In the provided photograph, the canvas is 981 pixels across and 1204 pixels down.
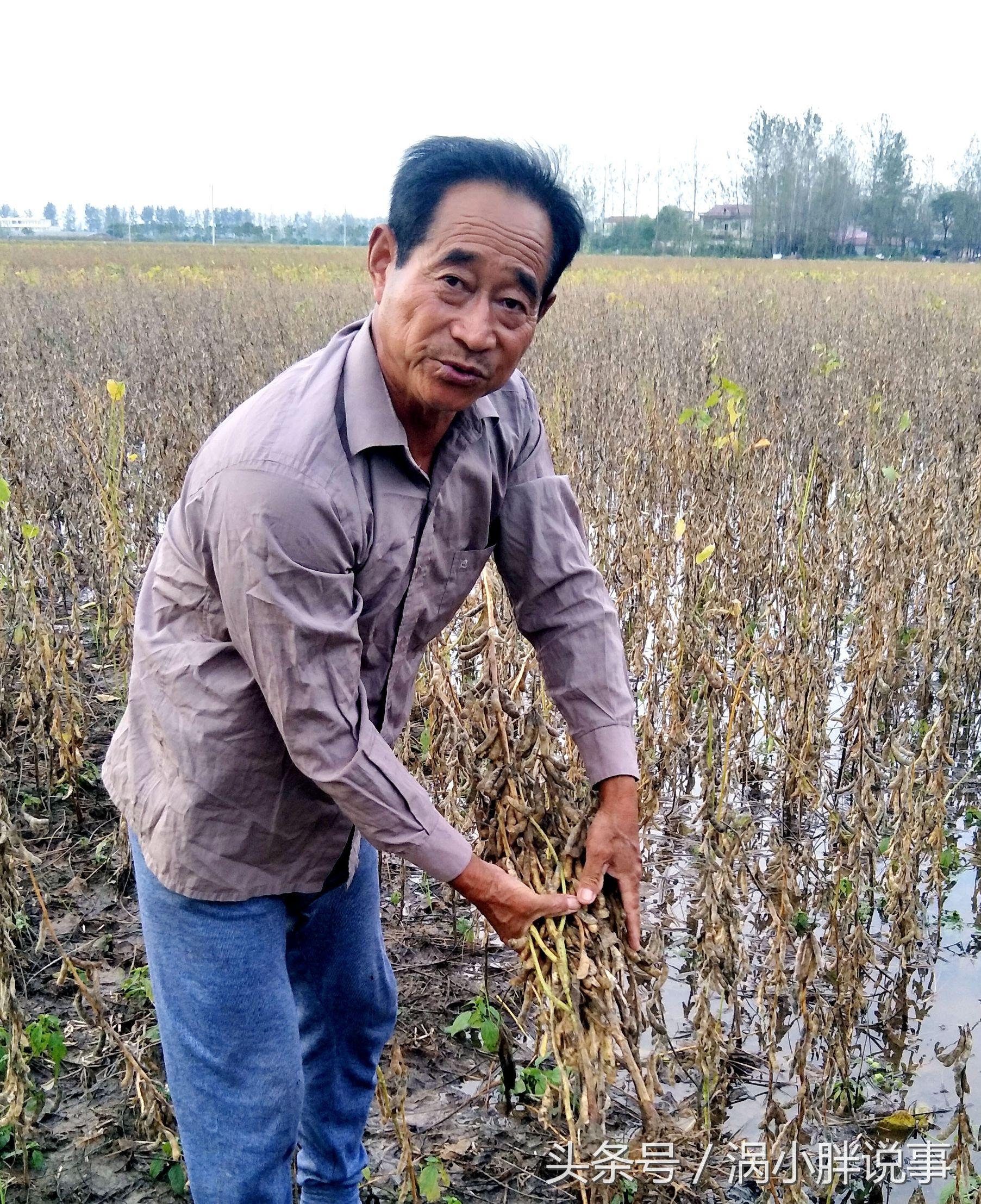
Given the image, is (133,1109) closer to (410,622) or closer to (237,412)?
(410,622)

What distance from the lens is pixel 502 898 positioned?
1.31 meters

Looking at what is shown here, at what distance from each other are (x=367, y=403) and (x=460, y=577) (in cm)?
31

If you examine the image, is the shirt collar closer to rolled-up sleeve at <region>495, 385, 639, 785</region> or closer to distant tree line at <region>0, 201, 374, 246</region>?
rolled-up sleeve at <region>495, 385, 639, 785</region>

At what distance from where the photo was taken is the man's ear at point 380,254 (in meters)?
1.29

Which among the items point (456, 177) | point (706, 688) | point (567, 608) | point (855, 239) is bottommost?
point (706, 688)

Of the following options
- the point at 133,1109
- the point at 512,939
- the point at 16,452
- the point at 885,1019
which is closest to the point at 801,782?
the point at 885,1019

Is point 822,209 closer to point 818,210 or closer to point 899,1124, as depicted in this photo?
point 818,210

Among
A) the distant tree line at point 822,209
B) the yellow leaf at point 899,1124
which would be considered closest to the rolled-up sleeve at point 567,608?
the yellow leaf at point 899,1124

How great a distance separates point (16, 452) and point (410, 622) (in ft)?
14.7

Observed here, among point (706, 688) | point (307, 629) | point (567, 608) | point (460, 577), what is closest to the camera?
point (307, 629)

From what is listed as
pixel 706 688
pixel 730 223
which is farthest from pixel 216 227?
pixel 706 688

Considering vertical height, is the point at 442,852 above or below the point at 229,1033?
above

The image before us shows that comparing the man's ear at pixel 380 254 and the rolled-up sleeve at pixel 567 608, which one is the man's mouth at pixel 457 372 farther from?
the rolled-up sleeve at pixel 567 608

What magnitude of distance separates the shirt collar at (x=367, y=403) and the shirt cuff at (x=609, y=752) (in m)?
0.52
